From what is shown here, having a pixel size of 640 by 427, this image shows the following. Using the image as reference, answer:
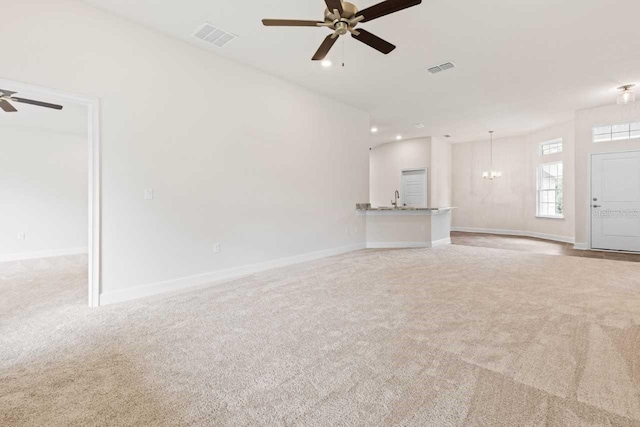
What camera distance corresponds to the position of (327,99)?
592cm

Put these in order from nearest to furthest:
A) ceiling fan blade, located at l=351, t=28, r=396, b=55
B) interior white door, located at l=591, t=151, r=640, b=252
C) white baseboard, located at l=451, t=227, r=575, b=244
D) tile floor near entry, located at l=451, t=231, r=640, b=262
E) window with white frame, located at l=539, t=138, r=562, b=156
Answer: ceiling fan blade, located at l=351, t=28, r=396, b=55 → tile floor near entry, located at l=451, t=231, r=640, b=262 → interior white door, located at l=591, t=151, r=640, b=252 → white baseboard, located at l=451, t=227, r=575, b=244 → window with white frame, located at l=539, t=138, r=562, b=156

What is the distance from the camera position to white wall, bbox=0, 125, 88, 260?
612 cm

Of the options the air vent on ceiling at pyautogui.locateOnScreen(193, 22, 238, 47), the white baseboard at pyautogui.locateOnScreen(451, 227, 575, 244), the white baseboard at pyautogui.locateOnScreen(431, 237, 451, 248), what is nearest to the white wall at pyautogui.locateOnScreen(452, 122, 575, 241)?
the white baseboard at pyautogui.locateOnScreen(451, 227, 575, 244)

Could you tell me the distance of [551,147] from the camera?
8641 mm

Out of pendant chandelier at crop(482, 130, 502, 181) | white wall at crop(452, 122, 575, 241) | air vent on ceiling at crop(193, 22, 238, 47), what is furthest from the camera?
pendant chandelier at crop(482, 130, 502, 181)

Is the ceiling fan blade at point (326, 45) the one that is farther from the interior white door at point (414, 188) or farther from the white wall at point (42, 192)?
the interior white door at point (414, 188)

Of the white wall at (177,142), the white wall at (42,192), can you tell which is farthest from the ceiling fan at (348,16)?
the white wall at (42,192)

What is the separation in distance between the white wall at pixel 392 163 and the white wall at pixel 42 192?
8570 millimetres

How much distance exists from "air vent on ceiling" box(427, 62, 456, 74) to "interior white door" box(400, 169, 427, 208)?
522cm

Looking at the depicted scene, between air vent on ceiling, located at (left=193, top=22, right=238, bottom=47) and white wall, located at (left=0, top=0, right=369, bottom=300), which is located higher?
air vent on ceiling, located at (left=193, top=22, right=238, bottom=47)

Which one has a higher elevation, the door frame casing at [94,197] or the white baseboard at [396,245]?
the door frame casing at [94,197]

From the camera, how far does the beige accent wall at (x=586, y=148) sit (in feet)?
21.2

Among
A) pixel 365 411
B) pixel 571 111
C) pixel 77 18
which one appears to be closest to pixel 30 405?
pixel 365 411

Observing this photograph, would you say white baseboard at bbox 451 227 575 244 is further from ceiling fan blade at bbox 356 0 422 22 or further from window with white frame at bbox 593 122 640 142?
ceiling fan blade at bbox 356 0 422 22
